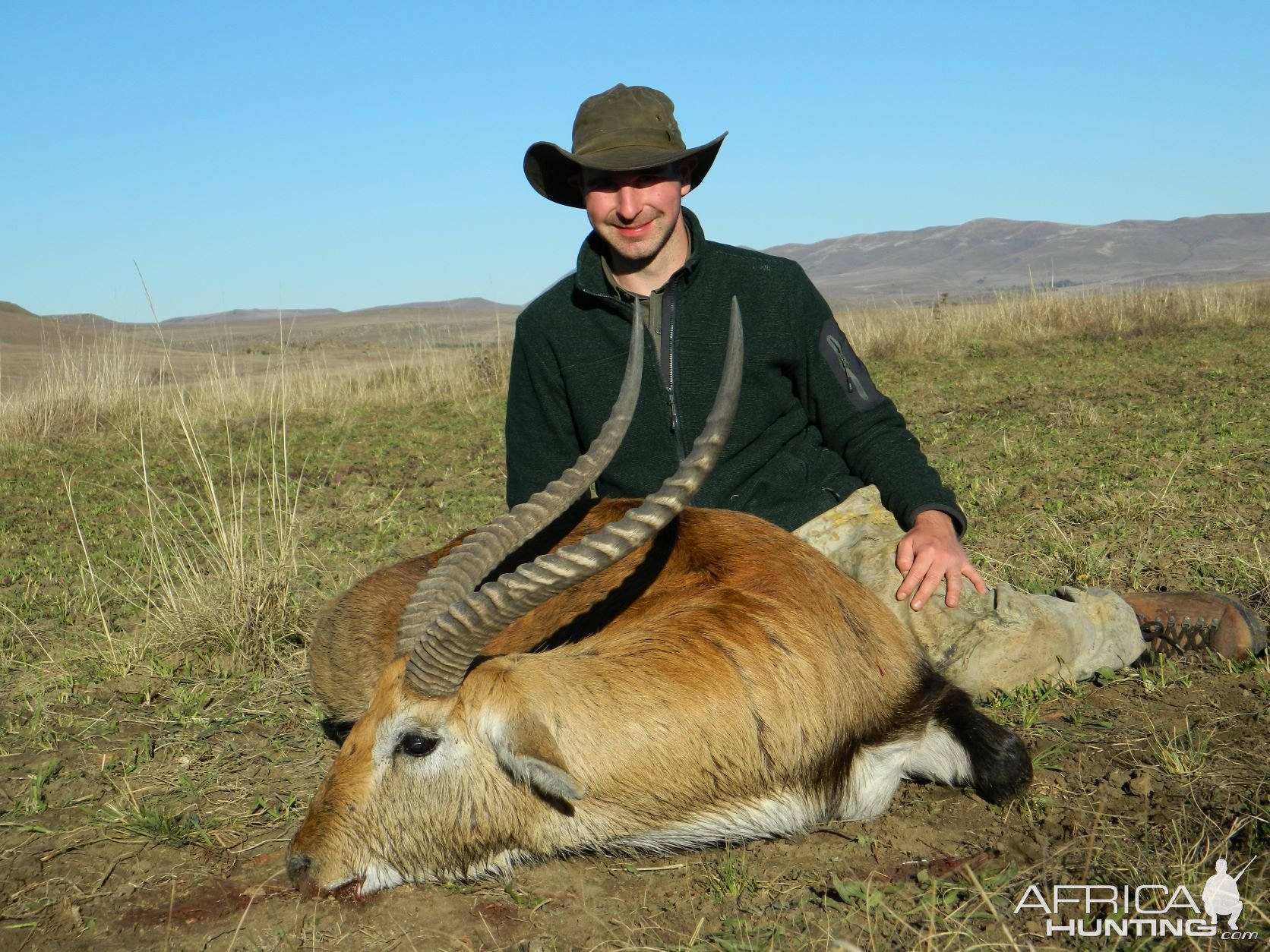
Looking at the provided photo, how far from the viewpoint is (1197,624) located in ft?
12.6

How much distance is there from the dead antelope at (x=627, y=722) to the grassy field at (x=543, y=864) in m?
0.14

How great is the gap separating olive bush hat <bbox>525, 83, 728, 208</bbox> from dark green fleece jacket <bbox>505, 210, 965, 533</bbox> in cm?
35

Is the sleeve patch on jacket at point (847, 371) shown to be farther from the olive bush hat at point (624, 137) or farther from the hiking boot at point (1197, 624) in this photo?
the hiking boot at point (1197, 624)

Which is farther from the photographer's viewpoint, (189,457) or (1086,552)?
(189,457)

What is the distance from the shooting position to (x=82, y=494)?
27.6 ft

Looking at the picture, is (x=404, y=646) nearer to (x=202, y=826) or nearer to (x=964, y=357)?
(x=202, y=826)

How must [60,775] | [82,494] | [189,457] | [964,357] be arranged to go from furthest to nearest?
[964,357] < [189,457] < [82,494] < [60,775]

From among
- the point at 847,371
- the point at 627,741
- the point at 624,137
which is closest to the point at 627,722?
the point at 627,741

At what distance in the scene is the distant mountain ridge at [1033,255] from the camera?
11556cm

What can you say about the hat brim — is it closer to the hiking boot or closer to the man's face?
the man's face

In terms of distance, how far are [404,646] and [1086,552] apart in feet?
Result: 11.5

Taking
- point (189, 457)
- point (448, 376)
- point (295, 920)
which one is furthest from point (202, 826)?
point (448, 376)

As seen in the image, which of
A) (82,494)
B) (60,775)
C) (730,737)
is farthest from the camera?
(82,494)

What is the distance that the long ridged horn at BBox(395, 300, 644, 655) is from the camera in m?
2.79
